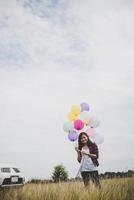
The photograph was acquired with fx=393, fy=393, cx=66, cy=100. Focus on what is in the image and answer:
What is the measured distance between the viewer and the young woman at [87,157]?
30.4ft

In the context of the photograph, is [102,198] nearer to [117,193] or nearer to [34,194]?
[117,193]

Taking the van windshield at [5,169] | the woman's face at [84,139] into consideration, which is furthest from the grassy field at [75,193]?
the van windshield at [5,169]

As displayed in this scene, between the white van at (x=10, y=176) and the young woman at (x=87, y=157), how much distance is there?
7.88 ft

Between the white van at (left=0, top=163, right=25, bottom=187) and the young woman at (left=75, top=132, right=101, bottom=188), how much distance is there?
2402 mm

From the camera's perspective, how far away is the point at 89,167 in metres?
9.27

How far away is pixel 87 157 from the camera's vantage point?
9359 millimetres

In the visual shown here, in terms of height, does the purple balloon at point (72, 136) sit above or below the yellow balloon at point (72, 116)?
below

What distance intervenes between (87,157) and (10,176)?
2.64 metres

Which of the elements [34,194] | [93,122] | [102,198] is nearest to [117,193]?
[102,198]

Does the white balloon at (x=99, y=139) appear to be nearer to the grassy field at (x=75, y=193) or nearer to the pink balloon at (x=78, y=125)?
the pink balloon at (x=78, y=125)

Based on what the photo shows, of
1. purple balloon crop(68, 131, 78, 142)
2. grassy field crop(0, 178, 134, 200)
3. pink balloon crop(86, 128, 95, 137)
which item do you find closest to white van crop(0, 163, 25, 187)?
grassy field crop(0, 178, 134, 200)

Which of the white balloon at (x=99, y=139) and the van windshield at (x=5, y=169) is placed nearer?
A: the white balloon at (x=99, y=139)

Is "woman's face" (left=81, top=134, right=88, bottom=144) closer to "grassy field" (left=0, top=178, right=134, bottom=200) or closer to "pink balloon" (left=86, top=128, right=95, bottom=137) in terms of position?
"pink balloon" (left=86, top=128, right=95, bottom=137)

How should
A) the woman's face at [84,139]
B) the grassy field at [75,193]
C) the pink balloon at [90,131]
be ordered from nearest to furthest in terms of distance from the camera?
the grassy field at [75,193]
the woman's face at [84,139]
the pink balloon at [90,131]
